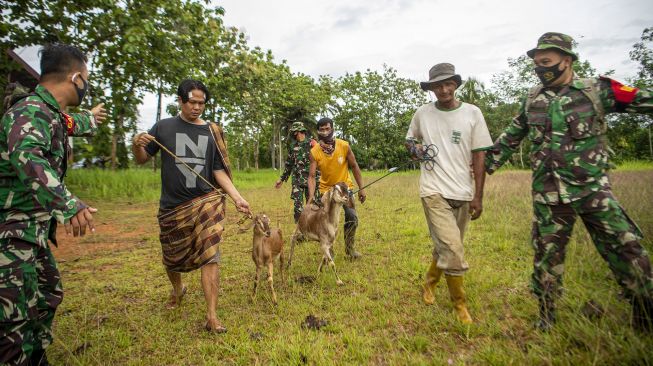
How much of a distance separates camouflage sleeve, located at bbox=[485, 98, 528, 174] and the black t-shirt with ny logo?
10.6 ft

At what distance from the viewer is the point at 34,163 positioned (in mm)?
2449

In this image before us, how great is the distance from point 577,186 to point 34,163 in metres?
4.14

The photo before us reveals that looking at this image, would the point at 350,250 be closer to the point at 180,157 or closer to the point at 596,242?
the point at 180,157

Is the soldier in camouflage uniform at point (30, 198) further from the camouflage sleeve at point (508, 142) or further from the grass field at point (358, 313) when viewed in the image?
the camouflage sleeve at point (508, 142)

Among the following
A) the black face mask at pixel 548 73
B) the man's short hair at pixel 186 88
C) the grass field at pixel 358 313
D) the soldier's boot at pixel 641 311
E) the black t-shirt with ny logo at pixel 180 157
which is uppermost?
the man's short hair at pixel 186 88

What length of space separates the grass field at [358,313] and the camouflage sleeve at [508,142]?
144 cm

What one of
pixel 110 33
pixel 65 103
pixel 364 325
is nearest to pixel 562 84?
pixel 364 325

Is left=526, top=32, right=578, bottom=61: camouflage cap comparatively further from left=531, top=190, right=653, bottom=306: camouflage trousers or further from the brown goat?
the brown goat

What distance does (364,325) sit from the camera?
12.9 feet

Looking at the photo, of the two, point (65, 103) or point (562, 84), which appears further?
point (562, 84)

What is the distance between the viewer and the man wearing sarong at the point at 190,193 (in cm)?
409

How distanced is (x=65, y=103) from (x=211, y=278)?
2.19 meters

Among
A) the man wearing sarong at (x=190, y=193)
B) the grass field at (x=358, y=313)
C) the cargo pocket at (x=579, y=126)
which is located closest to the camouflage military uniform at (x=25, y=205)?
the grass field at (x=358, y=313)

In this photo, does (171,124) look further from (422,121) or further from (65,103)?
(422,121)
